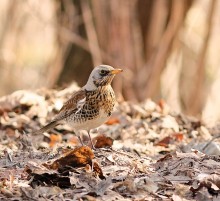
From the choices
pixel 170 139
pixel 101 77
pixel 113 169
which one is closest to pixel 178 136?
pixel 170 139

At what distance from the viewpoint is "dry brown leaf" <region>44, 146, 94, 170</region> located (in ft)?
17.0

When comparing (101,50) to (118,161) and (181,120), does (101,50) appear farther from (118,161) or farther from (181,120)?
(118,161)

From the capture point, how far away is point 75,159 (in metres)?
5.24

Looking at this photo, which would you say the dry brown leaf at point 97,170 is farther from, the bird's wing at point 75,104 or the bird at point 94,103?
the bird's wing at point 75,104

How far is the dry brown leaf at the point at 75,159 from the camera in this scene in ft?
17.0

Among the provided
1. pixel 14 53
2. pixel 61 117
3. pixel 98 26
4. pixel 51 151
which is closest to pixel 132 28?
pixel 98 26

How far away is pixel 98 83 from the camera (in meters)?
6.79

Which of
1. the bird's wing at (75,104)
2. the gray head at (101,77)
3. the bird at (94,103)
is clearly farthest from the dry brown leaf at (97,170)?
the gray head at (101,77)

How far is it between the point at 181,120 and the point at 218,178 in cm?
353

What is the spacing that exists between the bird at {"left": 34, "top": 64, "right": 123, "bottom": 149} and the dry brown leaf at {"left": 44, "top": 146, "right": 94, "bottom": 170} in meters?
1.28

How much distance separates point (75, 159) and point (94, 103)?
1.49m

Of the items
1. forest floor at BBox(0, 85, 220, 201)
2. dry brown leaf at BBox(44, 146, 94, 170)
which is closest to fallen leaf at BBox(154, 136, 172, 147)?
forest floor at BBox(0, 85, 220, 201)

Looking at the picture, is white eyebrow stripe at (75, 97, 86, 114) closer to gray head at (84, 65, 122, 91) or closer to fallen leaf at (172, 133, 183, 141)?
gray head at (84, 65, 122, 91)

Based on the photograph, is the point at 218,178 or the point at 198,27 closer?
the point at 218,178
